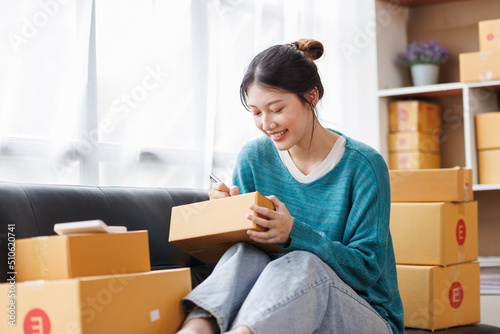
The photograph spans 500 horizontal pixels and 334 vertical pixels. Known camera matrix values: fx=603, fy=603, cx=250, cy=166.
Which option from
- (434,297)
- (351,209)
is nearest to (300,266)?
(351,209)

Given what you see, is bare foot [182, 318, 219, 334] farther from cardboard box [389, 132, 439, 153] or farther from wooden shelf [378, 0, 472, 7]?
wooden shelf [378, 0, 472, 7]

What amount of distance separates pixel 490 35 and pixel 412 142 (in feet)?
1.99

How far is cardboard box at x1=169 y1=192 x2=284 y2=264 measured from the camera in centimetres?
125

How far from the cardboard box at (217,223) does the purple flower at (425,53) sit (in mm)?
1998

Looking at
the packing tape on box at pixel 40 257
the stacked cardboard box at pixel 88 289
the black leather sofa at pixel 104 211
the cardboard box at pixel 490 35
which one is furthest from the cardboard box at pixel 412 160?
the packing tape on box at pixel 40 257

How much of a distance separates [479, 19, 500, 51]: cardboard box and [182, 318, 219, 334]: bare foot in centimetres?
208

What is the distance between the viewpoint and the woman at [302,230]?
118 cm

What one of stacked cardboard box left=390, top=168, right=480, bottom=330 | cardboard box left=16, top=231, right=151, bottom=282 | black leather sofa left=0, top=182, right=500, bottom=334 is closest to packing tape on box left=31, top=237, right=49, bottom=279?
cardboard box left=16, top=231, right=151, bottom=282

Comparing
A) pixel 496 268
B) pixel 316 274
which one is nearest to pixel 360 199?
pixel 316 274

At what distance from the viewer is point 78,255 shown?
1095 millimetres

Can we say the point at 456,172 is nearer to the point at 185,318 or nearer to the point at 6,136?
the point at 185,318

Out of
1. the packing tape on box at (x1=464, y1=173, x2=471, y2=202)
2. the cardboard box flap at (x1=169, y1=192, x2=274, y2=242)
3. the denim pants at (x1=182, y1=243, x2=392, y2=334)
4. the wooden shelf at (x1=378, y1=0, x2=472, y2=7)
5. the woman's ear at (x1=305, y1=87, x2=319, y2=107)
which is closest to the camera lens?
the denim pants at (x1=182, y1=243, x2=392, y2=334)

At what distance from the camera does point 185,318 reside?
1.25m

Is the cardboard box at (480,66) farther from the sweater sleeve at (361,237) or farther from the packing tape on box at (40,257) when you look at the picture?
the packing tape on box at (40,257)
